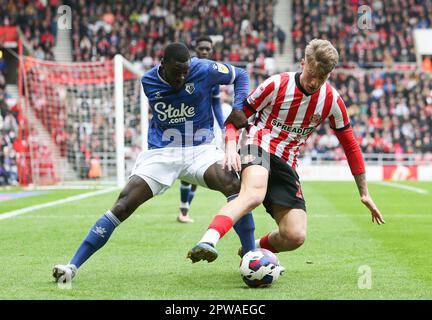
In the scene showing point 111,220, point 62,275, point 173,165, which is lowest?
point 62,275

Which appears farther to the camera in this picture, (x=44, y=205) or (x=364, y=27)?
(x=364, y=27)

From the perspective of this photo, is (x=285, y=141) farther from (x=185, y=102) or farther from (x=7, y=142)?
(x=7, y=142)

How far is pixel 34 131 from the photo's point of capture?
2450 centimetres

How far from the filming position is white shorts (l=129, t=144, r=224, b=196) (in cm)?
665

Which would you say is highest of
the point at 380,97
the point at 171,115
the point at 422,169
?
the point at 171,115

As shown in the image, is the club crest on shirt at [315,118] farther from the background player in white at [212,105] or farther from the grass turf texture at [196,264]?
the background player in white at [212,105]

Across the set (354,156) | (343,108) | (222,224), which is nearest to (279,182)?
(354,156)

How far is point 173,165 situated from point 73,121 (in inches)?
701

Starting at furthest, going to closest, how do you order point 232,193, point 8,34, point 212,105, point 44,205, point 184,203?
point 8,34, point 44,205, point 184,203, point 212,105, point 232,193

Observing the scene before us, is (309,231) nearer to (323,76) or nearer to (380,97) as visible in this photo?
(323,76)

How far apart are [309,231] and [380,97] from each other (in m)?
21.2

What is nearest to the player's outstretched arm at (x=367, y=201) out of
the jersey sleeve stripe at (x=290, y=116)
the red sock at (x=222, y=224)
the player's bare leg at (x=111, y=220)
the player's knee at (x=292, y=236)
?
the player's knee at (x=292, y=236)

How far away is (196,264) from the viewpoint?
718cm

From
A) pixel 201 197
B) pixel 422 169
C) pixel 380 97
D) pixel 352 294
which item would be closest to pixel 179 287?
pixel 352 294
